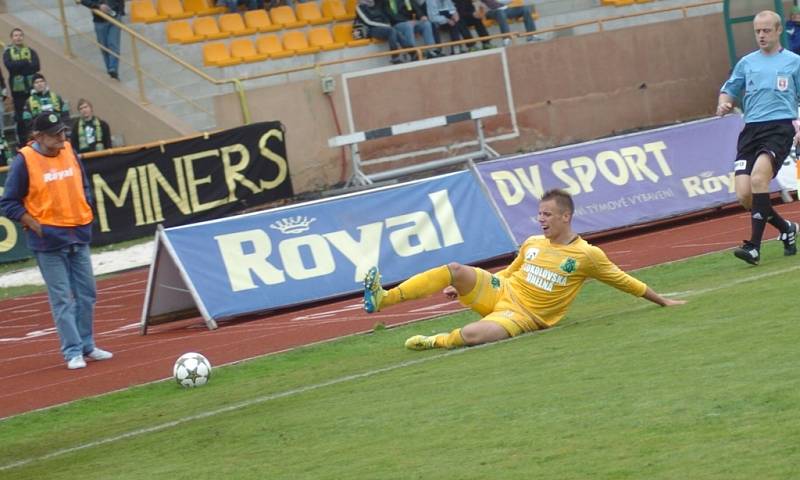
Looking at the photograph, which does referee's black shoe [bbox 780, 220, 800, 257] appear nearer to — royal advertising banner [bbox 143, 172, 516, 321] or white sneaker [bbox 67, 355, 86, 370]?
royal advertising banner [bbox 143, 172, 516, 321]

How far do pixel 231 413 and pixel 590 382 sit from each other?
2682 mm

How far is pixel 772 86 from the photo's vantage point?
44.1 ft

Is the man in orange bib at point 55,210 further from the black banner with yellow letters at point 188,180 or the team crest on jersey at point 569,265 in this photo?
the black banner with yellow letters at point 188,180

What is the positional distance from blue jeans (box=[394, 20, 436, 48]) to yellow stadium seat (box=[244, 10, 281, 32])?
8.57 feet

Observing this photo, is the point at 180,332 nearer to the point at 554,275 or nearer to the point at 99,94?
the point at 554,275

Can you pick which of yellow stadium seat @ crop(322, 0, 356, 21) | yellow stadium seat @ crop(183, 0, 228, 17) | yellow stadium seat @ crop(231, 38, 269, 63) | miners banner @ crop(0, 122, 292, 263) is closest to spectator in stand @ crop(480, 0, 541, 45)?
yellow stadium seat @ crop(322, 0, 356, 21)

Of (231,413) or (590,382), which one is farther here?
(231,413)

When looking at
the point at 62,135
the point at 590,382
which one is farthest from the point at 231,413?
the point at 62,135

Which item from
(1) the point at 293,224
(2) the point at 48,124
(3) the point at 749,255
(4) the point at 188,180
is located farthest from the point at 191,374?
(4) the point at 188,180

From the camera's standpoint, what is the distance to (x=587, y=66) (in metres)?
32.5

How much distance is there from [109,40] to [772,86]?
16.8 meters

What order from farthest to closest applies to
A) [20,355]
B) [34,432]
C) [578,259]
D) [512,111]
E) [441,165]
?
[512,111] < [441,165] < [20,355] < [578,259] < [34,432]

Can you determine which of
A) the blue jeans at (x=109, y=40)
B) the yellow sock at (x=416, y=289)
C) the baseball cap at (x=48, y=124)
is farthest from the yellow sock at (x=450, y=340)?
the blue jeans at (x=109, y=40)

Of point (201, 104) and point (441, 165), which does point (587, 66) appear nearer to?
point (441, 165)
